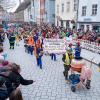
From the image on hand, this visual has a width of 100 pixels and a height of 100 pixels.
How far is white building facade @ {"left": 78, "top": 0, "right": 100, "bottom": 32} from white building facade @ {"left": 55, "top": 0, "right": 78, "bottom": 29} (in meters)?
1.88

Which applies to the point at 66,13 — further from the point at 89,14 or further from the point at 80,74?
the point at 80,74

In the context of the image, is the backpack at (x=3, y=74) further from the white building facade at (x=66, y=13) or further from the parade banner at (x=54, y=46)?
the white building facade at (x=66, y=13)

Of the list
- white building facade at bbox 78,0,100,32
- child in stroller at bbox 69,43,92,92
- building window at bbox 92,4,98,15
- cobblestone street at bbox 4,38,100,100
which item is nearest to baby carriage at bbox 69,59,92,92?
child in stroller at bbox 69,43,92,92

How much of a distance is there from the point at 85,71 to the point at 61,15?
3224 cm

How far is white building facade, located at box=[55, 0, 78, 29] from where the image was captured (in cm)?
3456

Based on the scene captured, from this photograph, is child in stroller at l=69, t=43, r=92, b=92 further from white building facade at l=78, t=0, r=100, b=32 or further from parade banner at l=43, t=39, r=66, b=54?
white building facade at l=78, t=0, r=100, b=32

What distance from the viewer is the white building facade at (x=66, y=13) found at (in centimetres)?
3456

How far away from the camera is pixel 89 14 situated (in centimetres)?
3020

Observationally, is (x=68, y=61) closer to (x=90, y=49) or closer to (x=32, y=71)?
(x=32, y=71)

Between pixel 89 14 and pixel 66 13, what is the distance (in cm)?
762

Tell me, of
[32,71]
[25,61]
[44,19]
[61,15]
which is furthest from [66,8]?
[32,71]

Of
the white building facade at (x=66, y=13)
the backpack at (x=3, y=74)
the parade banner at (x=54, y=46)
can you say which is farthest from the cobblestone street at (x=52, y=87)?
the white building facade at (x=66, y=13)

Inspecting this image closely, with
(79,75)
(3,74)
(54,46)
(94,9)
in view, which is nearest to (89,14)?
(94,9)

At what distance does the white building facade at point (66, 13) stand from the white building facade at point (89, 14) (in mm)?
1881
